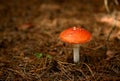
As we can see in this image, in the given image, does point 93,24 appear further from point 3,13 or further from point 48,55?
point 3,13

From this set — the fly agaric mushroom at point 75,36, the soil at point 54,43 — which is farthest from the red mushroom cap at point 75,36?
the soil at point 54,43

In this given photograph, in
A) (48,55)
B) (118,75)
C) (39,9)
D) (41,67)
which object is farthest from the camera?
(39,9)

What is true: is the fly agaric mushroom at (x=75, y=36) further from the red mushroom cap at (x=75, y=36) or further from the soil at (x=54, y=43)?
the soil at (x=54, y=43)

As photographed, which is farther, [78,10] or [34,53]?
[78,10]

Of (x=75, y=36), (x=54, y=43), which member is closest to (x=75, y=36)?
(x=75, y=36)

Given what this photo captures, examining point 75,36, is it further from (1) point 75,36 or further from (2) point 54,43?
(2) point 54,43

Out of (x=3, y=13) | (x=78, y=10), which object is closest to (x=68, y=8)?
(x=78, y=10)

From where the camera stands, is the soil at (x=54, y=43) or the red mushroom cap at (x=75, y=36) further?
the soil at (x=54, y=43)

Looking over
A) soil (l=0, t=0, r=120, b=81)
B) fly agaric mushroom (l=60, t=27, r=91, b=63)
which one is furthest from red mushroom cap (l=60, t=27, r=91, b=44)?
soil (l=0, t=0, r=120, b=81)
